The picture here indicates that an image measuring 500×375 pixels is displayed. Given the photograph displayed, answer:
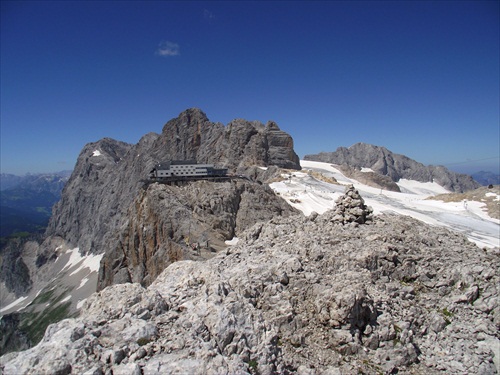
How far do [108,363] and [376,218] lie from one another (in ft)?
57.2

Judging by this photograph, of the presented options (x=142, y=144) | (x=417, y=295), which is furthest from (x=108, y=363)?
(x=142, y=144)

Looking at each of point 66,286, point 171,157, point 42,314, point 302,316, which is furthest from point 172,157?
point 302,316

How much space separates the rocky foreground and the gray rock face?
71907 millimetres

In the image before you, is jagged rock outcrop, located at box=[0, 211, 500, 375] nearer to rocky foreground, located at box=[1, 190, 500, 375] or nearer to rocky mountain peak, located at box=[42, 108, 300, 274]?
rocky foreground, located at box=[1, 190, 500, 375]

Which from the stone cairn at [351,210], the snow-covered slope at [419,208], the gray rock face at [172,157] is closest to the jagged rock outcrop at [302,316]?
the stone cairn at [351,210]

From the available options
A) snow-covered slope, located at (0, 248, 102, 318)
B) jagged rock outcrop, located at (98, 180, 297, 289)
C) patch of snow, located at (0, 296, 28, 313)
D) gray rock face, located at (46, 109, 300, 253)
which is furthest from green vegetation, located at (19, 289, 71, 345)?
jagged rock outcrop, located at (98, 180, 297, 289)

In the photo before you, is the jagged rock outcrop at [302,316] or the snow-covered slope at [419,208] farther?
the snow-covered slope at [419,208]

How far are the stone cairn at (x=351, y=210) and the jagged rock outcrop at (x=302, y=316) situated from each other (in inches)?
59.3

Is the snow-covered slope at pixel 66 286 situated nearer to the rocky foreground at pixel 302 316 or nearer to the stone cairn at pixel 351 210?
the stone cairn at pixel 351 210

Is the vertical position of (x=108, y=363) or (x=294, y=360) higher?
(x=108, y=363)

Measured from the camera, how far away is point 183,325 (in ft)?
36.4

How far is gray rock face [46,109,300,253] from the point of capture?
112 metres

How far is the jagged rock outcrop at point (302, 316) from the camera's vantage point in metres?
9.70

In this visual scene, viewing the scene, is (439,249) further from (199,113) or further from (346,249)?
(199,113)
